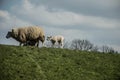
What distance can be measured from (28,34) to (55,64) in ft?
30.0

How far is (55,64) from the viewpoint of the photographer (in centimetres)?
2642

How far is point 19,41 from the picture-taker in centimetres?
3541

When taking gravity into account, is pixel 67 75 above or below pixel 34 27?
below

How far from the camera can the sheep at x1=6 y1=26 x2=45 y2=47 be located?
114 ft

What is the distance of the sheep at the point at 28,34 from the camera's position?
34875 millimetres

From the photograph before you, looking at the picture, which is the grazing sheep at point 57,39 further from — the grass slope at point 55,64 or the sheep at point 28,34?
the grass slope at point 55,64

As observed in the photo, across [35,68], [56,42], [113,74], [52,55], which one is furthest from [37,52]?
[56,42]

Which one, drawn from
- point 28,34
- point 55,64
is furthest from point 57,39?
point 55,64

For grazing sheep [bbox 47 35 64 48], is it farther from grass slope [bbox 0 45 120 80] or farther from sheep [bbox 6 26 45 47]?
grass slope [bbox 0 45 120 80]

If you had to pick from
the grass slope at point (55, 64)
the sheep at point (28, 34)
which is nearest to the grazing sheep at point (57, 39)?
the sheep at point (28, 34)

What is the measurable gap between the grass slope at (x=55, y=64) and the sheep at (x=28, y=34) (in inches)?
240

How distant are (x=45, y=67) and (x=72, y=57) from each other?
3.46 meters

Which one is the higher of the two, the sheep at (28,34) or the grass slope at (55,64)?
the sheep at (28,34)

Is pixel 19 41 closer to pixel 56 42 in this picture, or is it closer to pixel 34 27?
pixel 34 27
